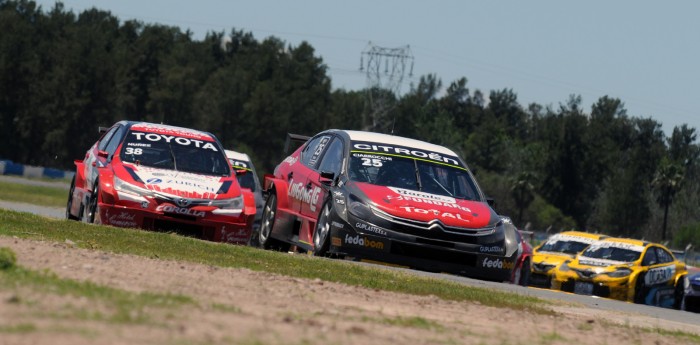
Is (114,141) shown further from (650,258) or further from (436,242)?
(650,258)

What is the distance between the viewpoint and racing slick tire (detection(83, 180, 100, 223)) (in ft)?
55.7

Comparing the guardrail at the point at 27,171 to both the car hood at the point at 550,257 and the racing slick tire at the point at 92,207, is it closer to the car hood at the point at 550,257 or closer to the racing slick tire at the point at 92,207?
the car hood at the point at 550,257

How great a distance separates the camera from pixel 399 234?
14.6 metres

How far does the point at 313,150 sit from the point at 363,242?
2564 millimetres

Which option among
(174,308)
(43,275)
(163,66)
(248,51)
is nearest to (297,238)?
(43,275)

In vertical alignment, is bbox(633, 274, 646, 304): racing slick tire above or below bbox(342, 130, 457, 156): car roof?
below

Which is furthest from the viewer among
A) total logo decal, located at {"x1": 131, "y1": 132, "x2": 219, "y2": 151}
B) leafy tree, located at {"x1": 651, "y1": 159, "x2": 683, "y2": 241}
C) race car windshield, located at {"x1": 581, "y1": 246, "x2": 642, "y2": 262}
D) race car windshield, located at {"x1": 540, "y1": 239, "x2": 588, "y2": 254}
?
leafy tree, located at {"x1": 651, "y1": 159, "x2": 683, "y2": 241}

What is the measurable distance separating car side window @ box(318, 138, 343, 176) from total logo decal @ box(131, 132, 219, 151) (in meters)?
2.33

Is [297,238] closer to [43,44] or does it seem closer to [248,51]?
[43,44]

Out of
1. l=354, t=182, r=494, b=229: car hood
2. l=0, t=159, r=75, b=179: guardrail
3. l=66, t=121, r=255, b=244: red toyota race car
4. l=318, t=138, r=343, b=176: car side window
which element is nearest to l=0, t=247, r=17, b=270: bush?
l=354, t=182, r=494, b=229: car hood

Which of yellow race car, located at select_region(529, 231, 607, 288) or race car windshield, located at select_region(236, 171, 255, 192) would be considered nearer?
race car windshield, located at select_region(236, 171, 255, 192)

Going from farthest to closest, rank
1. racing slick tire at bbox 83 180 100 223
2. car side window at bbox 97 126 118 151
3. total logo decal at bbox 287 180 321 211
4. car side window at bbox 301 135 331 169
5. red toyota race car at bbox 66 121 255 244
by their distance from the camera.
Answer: car side window at bbox 97 126 118 151 → racing slick tire at bbox 83 180 100 223 → red toyota race car at bbox 66 121 255 244 → car side window at bbox 301 135 331 169 → total logo decal at bbox 287 180 321 211

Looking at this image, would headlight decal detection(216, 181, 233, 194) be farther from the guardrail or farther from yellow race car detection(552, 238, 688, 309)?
the guardrail

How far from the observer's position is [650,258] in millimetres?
23562
